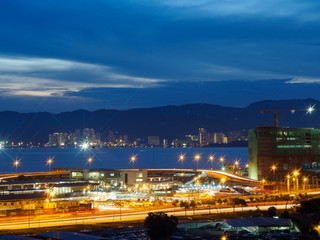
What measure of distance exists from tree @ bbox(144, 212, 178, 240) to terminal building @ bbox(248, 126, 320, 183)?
28652mm

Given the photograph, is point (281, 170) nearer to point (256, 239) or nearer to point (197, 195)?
point (197, 195)

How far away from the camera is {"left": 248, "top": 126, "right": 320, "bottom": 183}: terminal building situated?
47.1 m

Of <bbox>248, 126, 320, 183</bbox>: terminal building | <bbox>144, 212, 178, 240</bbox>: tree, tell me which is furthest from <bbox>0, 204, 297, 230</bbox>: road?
<bbox>248, 126, 320, 183</bbox>: terminal building

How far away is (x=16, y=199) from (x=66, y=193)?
6.73m

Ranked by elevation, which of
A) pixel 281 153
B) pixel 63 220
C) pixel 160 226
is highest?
pixel 281 153

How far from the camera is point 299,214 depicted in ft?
76.2

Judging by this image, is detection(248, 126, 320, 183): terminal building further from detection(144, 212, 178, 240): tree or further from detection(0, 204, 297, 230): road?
detection(144, 212, 178, 240): tree

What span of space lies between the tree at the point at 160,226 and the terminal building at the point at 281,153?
2865cm

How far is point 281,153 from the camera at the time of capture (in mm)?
49156

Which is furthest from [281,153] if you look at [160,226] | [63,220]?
[160,226]

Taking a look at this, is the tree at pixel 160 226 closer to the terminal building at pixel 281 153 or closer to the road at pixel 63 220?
the road at pixel 63 220

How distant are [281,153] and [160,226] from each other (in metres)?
33.0

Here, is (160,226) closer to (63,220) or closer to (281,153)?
(63,220)

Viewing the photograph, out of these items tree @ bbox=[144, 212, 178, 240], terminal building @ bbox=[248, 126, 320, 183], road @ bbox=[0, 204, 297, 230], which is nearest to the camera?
tree @ bbox=[144, 212, 178, 240]
